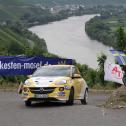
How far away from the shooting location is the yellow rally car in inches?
622

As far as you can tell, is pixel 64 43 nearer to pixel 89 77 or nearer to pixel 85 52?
pixel 85 52

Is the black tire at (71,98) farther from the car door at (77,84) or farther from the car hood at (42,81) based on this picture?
the car hood at (42,81)

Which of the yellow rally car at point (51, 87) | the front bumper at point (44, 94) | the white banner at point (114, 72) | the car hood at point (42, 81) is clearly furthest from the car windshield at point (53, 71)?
the white banner at point (114, 72)

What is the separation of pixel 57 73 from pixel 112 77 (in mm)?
6487

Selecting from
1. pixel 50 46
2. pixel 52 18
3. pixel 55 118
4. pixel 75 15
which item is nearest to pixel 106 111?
pixel 55 118

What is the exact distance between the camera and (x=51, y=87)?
51.9 ft

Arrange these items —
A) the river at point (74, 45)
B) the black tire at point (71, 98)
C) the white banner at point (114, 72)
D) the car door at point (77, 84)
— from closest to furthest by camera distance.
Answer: the black tire at point (71, 98) < the car door at point (77, 84) < the white banner at point (114, 72) < the river at point (74, 45)

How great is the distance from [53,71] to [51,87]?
58.3 inches

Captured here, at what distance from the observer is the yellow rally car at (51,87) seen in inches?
622

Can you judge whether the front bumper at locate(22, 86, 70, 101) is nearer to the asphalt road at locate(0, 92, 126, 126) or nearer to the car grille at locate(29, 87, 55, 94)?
the car grille at locate(29, 87, 55, 94)

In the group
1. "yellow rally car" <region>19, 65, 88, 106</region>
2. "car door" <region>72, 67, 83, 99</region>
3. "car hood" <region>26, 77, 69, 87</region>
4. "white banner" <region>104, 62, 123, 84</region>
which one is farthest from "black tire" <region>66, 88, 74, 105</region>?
"white banner" <region>104, 62, 123, 84</region>

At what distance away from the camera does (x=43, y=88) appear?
15750 millimetres

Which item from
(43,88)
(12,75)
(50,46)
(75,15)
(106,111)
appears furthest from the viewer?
(75,15)

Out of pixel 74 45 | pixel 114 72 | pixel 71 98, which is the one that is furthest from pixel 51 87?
pixel 74 45
